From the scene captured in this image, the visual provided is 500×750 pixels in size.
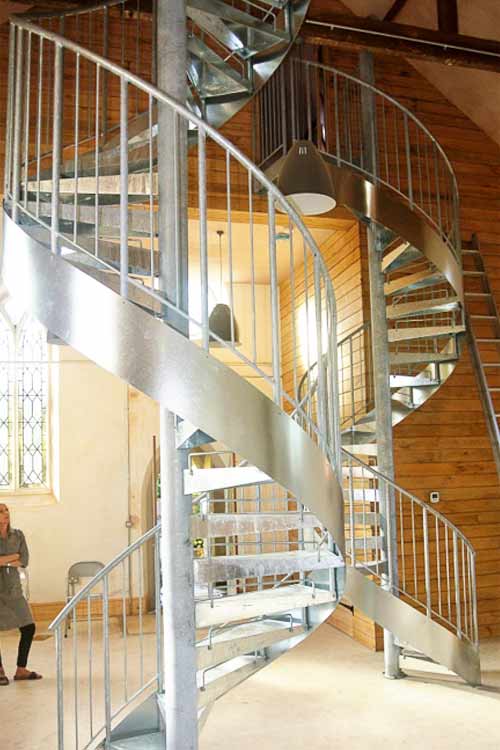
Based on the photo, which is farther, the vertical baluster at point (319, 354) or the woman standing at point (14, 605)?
the woman standing at point (14, 605)

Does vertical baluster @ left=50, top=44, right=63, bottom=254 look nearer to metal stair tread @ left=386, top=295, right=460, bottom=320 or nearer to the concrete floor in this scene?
the concrete floor

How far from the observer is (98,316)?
3.20 metres

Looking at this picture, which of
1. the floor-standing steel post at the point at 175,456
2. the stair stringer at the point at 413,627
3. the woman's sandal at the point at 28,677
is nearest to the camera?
the floor-standing steel post at the point at 175,456

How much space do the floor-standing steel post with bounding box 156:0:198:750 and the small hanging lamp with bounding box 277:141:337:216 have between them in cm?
102

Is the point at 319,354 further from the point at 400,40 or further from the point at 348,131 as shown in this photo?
the point at 400,40

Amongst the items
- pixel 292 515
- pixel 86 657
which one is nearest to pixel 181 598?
pixel 292 515

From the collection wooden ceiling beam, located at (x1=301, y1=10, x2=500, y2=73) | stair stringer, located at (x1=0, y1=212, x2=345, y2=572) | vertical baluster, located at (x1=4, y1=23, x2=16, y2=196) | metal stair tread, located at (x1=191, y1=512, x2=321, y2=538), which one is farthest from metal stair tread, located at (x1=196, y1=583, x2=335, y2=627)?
wooden ceiling beam, located at (x1=301, y1=10, x2=500, y2=73)

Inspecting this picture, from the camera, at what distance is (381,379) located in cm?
607

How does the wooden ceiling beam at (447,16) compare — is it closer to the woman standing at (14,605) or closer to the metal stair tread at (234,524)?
the metal stair tread at (234,524)

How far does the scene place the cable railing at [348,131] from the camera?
19.7 ft

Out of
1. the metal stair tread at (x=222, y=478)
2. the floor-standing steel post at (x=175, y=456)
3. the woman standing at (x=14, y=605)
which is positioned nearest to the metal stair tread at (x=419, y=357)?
the floor-standing steel post at (x=175, y=456)

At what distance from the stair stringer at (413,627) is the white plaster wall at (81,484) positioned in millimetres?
4367

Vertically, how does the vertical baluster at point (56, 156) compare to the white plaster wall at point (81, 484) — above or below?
above

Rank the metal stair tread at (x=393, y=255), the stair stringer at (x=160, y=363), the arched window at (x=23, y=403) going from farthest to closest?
the arched window at (x=23, y=403) → the metal stair tread at (x=393, y=255) → the stair stringer at (x=160, y=363)
